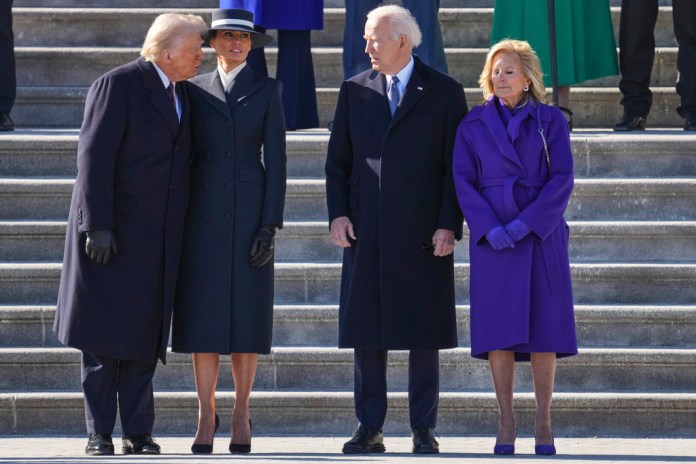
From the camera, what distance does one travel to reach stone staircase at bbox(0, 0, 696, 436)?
8.08 metres

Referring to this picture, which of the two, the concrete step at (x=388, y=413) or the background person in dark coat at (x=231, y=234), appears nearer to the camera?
the background person in dark coat at (x=231, y=234)

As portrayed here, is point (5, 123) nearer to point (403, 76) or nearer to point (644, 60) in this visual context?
point (403, 76)

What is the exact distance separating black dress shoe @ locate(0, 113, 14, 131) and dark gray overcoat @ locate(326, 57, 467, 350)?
3137mm

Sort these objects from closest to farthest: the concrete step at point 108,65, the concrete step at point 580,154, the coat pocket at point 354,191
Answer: the coat pocket at point 354,191 < the concrete step at point 580,154 < the concrete step at point 108,65

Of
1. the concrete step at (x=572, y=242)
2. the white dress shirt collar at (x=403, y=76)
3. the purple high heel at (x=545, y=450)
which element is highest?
the white dress shirt collar at (x=403, y=76)

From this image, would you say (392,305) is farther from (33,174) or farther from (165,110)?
(33,174)

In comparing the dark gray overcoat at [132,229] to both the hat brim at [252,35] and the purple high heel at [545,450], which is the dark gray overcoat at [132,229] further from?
the purple high heel at [545,450]

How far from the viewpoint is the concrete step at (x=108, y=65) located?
1083 centimetres

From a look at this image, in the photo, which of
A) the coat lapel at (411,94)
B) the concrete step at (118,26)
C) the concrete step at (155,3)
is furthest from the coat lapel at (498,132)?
the concrete step at (155,3)

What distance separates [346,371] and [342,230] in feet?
3.57

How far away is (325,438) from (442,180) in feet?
4.37

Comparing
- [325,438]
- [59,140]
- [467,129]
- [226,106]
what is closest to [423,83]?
[467,129]

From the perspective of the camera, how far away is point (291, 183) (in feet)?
30.0

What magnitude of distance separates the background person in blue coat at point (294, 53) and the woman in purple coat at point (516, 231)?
2.81m
